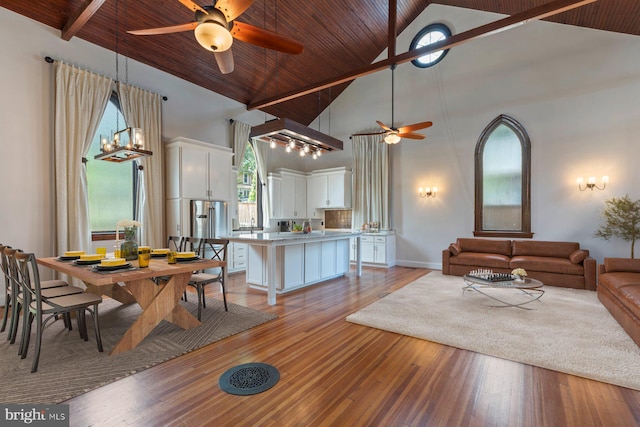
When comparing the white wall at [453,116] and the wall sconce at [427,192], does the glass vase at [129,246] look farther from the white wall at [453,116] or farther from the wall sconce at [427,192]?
the wall sconce at [427,192]

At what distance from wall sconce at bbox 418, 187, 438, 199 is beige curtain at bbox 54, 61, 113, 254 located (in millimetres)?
Result: 6596

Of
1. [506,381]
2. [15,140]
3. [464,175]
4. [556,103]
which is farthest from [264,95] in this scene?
[506,381]

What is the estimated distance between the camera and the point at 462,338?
9.83 feet

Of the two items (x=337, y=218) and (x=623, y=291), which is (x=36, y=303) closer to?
(x=623, y=291)

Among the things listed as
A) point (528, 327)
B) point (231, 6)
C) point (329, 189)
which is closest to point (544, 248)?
point (528, 327)

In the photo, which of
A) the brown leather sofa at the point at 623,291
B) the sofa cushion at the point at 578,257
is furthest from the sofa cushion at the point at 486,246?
the brown leather sofa at the point at 623,291

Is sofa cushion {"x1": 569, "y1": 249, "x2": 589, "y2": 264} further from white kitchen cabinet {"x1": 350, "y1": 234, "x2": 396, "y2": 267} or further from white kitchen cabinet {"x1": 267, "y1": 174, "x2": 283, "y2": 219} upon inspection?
white kitchen cabinet {"x1": 267, "y1": 174, "x2": 283, "y2": 219}

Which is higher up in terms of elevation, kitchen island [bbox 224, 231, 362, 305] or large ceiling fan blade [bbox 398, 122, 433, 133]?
large ceiling fan blade [bbox 398, 122, 433, 133]

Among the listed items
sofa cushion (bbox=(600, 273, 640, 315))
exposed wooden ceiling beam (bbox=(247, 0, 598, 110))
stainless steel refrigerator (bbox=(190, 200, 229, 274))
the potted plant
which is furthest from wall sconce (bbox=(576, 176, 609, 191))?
stainless steel refrigerator (bbox=(190, 200, 229, 274))

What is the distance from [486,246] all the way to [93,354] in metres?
6.50

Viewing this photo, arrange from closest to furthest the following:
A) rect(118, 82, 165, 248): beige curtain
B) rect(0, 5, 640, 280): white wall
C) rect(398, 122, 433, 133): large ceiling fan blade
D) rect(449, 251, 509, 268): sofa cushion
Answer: rect(0, 5, 640, 280): white wall, rect(398, 122, 433, 133): large ceiling fan blade, rect(118, 82, 165, 248): beige curtain, rect(449, 251, 509, 268): sofa cushion

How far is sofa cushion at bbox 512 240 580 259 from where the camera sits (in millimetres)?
5410

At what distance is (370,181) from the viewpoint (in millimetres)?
7832

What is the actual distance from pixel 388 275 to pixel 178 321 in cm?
425
